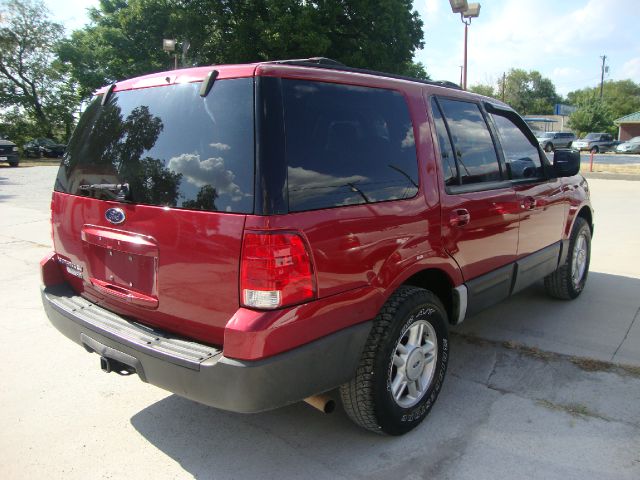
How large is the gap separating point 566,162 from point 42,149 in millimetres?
36697

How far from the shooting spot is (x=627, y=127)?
54906 mm

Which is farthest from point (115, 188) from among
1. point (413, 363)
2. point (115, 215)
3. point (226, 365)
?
point (413, 363)

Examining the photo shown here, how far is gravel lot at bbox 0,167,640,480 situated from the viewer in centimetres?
262

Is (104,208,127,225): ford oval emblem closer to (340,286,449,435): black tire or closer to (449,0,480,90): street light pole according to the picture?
(340,286,449,435): black tire

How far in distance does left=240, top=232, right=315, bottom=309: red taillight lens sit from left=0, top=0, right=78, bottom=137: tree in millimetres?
44860

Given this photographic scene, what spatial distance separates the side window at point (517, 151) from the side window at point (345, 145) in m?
1.32

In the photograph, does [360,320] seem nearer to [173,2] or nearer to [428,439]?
[428,439]

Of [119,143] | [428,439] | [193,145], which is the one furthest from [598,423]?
[119,143]

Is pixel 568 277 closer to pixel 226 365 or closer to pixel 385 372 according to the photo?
pixel 385 372

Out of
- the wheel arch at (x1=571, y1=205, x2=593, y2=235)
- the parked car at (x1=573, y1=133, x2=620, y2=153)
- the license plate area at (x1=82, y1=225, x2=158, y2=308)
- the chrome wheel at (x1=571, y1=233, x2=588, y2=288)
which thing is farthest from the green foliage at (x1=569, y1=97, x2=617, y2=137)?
the license plate area at (x1=82, y1=225, x2=158, y2=308)

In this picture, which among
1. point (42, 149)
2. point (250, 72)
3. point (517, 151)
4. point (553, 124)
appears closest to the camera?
point (250, 72)

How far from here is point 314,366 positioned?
229 cm

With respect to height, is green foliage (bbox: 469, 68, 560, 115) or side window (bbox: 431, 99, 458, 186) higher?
green foliage (bbox: 469, 68, 560, 115)

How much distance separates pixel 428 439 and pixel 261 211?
Answer: 164 centimetres
